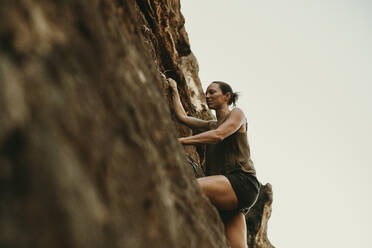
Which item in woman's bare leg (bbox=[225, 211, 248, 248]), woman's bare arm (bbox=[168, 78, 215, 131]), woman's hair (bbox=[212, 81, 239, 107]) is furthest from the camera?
woman's bare arm (bbox=[168, 78, 215, 131])

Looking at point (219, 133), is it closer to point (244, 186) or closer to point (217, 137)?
point (217, 137)

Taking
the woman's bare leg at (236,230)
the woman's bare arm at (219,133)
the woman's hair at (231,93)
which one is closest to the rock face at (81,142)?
the woman's bare arm at (219,133)

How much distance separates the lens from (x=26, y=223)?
0.88m

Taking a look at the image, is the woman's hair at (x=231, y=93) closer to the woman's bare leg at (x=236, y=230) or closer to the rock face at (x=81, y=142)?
the woman's bare leg at (x=236, y=230)

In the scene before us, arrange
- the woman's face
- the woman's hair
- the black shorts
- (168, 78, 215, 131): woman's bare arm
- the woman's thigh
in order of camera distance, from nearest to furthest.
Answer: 1. the woman's thigh
2. the black shorts
3. the woman's face
4. the woman's hair
5. (168, 78, 215, 131): woman's bare arm

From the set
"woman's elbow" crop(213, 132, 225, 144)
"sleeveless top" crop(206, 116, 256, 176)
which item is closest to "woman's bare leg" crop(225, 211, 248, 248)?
"sleeveless top" crop(206, 116, 256, 176)

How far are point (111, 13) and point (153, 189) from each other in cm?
121

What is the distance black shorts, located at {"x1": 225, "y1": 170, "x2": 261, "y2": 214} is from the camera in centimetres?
379

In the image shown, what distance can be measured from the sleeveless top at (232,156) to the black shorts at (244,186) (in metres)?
0.08

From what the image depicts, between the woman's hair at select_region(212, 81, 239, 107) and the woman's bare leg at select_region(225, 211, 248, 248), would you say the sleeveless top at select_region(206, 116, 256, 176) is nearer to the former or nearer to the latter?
the woman's bare leg at select_region(225, 211, 248, 248)

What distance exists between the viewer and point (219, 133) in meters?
3.88

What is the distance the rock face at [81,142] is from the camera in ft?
3.06

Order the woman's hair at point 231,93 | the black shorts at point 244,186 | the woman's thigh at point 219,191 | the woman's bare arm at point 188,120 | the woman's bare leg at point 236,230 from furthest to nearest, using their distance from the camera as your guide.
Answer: the woman's bare arm at point 188,120
the woman's hair at point 231,93
the woman's bare leg at point 236,230
the black shorts at point 244,186
the woman's thigh at point 219,191

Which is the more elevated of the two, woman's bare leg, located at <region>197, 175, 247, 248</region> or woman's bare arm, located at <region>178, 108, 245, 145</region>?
woman's bare arm, located at <region>178, 108, 245, 145</region>
